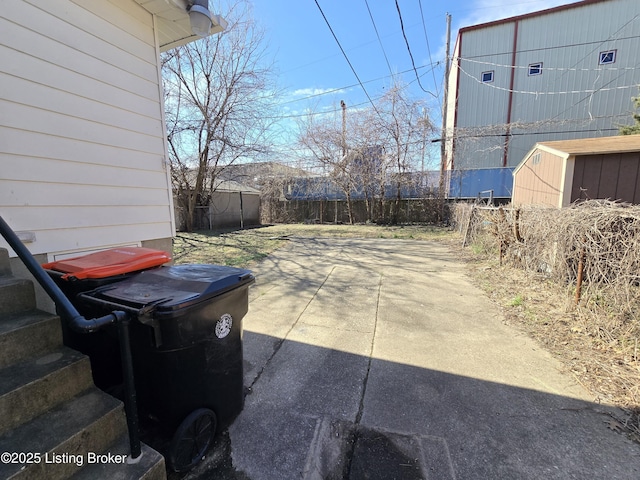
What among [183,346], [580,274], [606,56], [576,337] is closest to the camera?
[183,346]

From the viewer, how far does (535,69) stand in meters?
15.9

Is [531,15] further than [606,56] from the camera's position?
Yes

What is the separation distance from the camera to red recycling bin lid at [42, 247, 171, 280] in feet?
5.28

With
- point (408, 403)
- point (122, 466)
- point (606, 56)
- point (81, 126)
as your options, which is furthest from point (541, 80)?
point (122, 466)

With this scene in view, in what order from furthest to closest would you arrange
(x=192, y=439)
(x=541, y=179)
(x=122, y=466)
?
(x=541, y=179) < (x=192, y=439) < (x=122, y=466)

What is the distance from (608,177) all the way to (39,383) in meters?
7.09

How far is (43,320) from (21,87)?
184 cm

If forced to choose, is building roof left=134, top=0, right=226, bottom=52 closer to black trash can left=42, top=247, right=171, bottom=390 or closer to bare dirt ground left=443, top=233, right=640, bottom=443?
black trash can left=42, top=247, right=171, bottom=390

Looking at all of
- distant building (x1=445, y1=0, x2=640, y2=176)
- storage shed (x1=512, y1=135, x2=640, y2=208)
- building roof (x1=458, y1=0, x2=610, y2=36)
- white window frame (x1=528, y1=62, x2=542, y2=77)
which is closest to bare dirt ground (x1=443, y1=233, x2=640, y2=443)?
storage shed (x1=512, y1=135, x2=640, y2=208)

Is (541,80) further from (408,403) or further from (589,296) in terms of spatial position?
(408,403)

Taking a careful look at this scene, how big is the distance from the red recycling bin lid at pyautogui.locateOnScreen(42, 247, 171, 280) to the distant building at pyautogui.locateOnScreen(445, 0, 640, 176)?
1589 cm

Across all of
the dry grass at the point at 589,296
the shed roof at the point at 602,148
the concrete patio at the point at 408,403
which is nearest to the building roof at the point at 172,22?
the concrete patio at the point at 408,403

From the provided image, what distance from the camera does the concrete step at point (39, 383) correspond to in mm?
1181

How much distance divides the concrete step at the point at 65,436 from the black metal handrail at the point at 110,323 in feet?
0.49
